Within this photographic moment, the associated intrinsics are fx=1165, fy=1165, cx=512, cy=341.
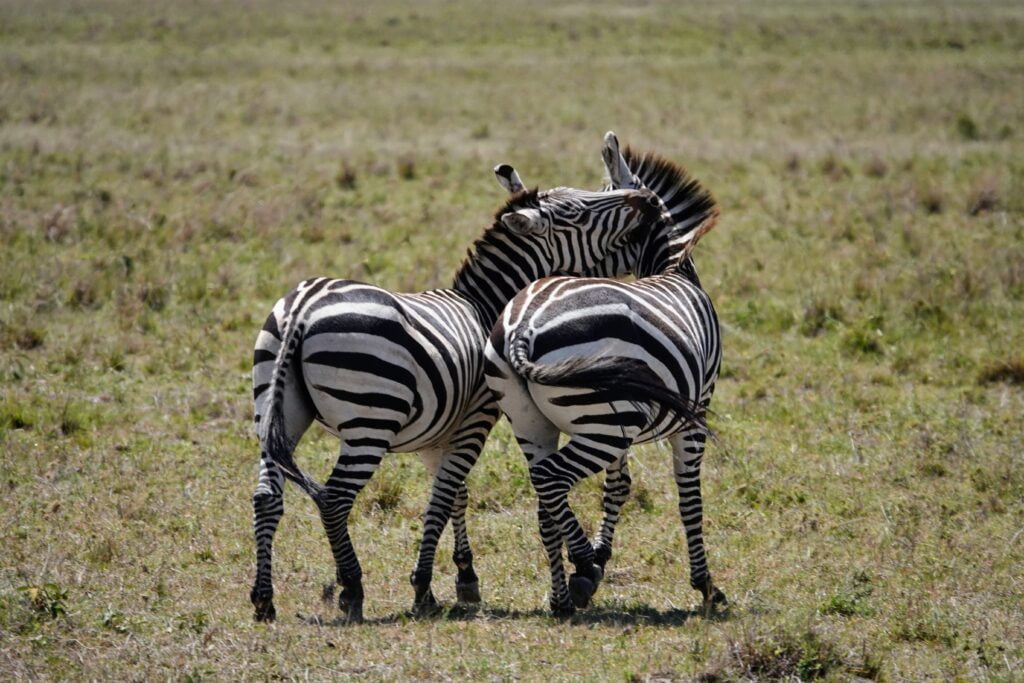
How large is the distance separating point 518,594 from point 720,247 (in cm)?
928

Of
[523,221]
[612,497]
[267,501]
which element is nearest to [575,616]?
[612,497]

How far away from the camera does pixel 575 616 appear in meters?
6.39

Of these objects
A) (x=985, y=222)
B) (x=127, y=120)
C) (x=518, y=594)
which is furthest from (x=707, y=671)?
(x=127, y=120)

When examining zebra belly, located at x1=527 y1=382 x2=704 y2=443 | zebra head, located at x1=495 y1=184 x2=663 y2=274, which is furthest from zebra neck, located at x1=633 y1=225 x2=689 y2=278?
zebra belly, located at x1=527 y1=382 x2=704 y2=443

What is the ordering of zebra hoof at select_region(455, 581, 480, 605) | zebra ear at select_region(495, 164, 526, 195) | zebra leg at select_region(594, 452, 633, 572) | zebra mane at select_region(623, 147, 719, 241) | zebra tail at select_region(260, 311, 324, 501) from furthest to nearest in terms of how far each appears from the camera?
zebra ear at select_region(495, 164, 526, 195) < zebra mane at select_region(623, 147, 719, 241) < zebra leg at select_region(594, 452, 633, 572) < zebra hoof at select_region(455, 581, 480, 605) < zebra tail at select_region(260, 311, 324, 501)

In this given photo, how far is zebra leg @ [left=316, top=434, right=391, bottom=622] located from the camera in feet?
20.0

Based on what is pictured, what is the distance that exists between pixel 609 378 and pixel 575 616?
143 centimetres

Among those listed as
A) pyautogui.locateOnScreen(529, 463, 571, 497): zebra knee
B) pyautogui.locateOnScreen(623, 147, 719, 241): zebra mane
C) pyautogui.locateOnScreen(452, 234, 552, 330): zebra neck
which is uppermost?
pyautogui.locateOnScreen(623, 147, 719, 241): zebra mane

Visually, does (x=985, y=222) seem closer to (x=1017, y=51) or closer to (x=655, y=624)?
(x=655, y=624)

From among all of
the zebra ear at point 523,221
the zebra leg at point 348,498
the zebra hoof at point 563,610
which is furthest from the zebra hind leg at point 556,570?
the zebra ear at point 523,221

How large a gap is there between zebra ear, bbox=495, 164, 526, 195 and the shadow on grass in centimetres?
288

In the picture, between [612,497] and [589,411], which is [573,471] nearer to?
[589,411]

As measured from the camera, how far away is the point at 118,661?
5.14 meters

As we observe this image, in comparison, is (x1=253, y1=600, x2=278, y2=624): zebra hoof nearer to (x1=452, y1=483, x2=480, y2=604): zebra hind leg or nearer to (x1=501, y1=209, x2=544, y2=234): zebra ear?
(x1=452, y1=483, x2=480, y2=604): zebra hind leg
